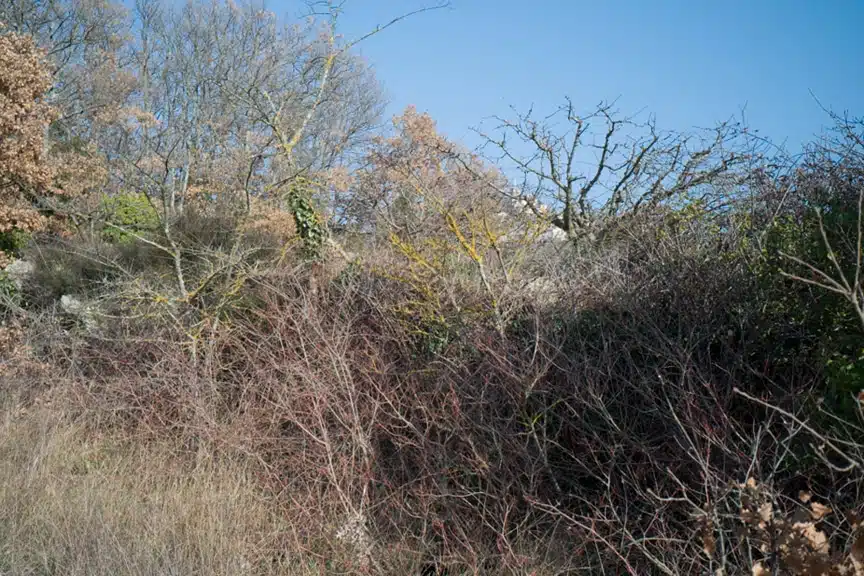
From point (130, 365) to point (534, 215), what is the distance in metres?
5.73

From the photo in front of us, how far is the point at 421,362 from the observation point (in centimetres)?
891

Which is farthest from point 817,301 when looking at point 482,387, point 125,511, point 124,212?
point 124,212

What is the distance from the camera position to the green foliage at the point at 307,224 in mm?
12008

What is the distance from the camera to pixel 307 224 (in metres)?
12.0

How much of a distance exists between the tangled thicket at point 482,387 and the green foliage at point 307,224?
0.11 feet

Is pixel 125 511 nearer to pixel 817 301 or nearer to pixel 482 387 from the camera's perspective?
pixel 482 387

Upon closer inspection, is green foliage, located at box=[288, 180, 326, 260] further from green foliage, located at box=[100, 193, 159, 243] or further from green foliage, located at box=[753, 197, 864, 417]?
green foliage, located at box=[753, 197, 864, 417]

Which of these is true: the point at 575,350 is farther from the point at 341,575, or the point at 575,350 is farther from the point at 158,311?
the point at 158,311

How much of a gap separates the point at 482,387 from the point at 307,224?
5537 mm

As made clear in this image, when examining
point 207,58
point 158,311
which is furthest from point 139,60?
point 158,311

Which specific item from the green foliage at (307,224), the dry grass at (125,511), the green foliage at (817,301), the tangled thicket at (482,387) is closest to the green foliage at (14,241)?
the tangled thicket at (482,387)

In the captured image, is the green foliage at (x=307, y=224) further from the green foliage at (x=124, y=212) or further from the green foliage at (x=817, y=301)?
the green foliage at (x=817, y=301)

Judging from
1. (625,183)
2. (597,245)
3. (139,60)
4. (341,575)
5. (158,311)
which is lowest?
(341,575)

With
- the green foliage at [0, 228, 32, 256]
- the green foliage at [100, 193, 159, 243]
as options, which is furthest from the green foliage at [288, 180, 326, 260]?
the green foliage at [0, 228, 32, 256]
